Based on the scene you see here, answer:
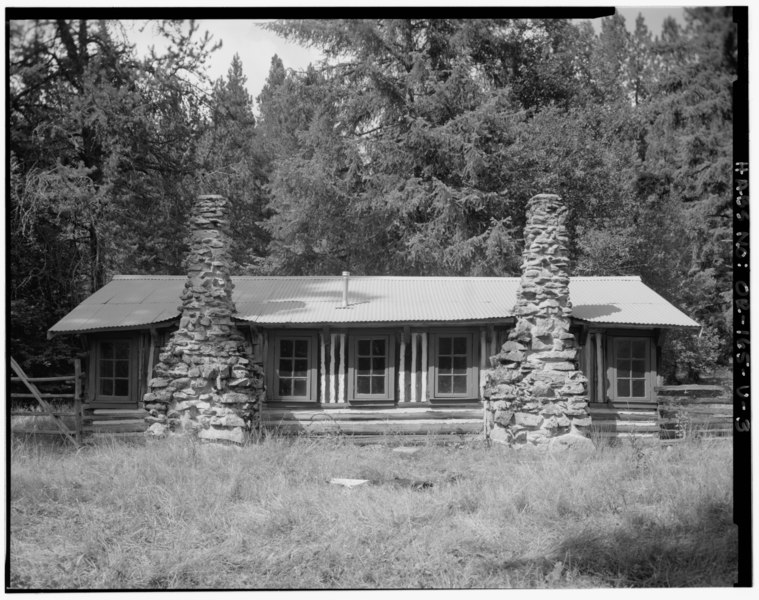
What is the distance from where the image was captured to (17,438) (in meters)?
11.2

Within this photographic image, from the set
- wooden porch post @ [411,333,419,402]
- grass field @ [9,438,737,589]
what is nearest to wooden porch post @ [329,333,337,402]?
wooden porch post @ [411,333,419,402]

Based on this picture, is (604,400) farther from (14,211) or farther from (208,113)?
(14,211)

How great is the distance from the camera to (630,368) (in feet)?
41.8

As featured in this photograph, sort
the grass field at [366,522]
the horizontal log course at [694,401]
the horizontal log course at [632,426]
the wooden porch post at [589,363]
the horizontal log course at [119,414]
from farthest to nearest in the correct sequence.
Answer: the horizontal log course at [694,401]
the wooden porch post at [589,363]
the horizontal log course at [632,426]
the horizontal log course at [119,414]
the grass field at [366,522]

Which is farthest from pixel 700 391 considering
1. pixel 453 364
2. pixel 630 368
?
pixel 453 364

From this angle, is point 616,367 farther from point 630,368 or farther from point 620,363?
point 630,368

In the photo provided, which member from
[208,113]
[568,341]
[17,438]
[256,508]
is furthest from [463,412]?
[208,113]

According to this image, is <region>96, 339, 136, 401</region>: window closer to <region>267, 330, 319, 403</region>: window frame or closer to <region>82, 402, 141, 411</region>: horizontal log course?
<region>82, 402, 141, 411</region>: horizontal log course

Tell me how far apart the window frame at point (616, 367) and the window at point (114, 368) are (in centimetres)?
911

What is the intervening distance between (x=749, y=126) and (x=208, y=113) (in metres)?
12.2

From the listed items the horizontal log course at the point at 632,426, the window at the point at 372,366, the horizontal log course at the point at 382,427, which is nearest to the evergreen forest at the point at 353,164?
the horizontal log course at the point at 632,426

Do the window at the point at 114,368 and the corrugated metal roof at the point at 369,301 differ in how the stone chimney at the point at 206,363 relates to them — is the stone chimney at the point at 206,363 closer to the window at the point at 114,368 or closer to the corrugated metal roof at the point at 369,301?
the corrugated metal roof at the point at 369,301

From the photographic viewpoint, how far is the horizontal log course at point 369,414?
1242cm

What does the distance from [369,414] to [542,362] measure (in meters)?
3.46
